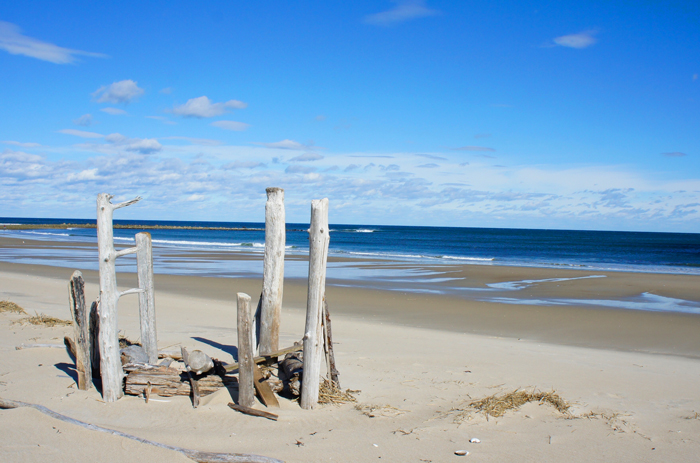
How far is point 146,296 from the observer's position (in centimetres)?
649

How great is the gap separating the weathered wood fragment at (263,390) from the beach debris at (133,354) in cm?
171

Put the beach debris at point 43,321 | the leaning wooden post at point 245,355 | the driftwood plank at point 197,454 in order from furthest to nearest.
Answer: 1. the beach debris at point 43,321
2. the leaning wooden post at point 245,355
3. the driftwood plank at point 197,454

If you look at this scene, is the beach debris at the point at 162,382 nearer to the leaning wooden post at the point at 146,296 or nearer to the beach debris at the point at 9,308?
the leaning wooden post at the point at 146,296

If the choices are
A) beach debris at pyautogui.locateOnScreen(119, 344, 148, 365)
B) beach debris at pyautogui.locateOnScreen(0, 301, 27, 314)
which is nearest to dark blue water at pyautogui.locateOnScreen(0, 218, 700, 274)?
beach debris at pyautogui.locateOnScreen(119, 344, 148, 365)

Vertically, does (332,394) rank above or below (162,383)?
below

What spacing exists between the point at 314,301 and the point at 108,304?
7.65 ft

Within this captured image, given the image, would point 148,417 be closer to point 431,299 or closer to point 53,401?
point 53,401

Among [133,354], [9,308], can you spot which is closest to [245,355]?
[133,354]

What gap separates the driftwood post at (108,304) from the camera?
17.9 ft

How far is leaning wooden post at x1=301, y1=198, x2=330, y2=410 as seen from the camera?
543 centimetres

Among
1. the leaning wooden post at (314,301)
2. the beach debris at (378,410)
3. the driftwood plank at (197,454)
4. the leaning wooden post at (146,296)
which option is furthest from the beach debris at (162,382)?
the beach debris at (378,410)

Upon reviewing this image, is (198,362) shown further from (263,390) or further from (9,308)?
(9,308)

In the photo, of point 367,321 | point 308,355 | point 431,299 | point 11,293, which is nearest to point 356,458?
point 308,355

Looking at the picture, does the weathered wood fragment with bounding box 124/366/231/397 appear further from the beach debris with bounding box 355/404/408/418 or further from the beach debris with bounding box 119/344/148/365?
the beach debris with bounding box 355/404/408/418
